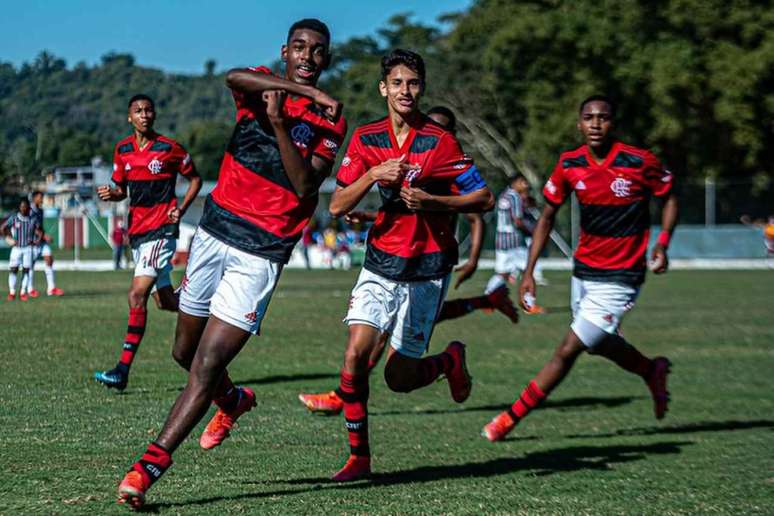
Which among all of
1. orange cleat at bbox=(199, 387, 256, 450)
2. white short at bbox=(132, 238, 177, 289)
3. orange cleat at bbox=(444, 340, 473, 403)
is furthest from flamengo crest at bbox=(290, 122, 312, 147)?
white short at bbox=(132, 238, 177, 289)

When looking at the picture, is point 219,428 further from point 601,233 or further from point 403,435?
point 601,233

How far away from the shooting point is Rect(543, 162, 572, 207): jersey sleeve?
29.0ft

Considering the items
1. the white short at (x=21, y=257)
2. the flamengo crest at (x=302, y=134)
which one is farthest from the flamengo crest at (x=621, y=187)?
the white short at (x=21, y=257)

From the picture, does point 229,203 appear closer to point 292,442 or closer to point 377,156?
point 377,156

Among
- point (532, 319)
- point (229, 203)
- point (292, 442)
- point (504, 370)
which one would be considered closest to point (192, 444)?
point (292, 442)

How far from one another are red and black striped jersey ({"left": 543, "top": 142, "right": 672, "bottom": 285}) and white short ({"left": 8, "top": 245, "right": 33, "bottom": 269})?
55.7ft

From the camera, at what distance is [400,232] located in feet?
22.9

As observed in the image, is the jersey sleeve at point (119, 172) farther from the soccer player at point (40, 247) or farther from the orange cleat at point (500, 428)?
the soccer player at point (40, 247)

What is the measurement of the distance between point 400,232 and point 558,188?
7.44ft

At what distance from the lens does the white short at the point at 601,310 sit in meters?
8.70

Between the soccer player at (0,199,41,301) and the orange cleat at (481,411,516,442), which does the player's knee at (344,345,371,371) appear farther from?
the soccer player at (0,199,41,301)

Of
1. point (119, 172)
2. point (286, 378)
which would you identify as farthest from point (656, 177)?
point (119, 172)

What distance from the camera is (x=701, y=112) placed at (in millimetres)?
47344

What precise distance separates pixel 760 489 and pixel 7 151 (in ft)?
104
